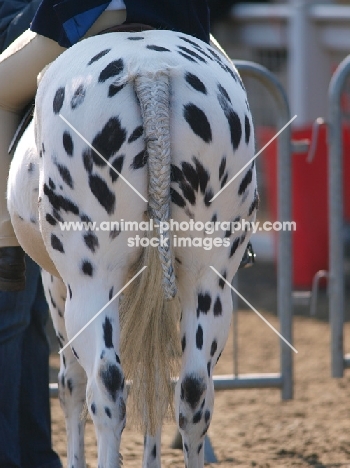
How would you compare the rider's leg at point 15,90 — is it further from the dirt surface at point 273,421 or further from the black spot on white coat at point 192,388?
the dirt surface at point 273,421

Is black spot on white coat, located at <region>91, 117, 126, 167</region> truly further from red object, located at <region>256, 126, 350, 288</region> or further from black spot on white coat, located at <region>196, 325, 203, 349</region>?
red object, located at <region>256, 126, 350, 288</region>

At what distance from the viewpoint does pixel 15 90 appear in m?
3.35

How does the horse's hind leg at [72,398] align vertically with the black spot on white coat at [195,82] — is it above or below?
below

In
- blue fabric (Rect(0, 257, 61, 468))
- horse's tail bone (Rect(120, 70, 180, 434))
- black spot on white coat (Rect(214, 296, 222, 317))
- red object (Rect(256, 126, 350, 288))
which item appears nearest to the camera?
horse's tail bone (Rect(120, 70, 180, 434))

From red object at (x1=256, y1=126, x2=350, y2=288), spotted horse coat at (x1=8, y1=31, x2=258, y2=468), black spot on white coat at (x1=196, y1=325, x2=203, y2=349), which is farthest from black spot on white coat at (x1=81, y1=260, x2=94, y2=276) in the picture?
red object at (x1=256, y1=126, x2=350, y2=288)

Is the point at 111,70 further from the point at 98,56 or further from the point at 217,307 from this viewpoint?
the point at 217,307

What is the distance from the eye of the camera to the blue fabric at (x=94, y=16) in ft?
9.93

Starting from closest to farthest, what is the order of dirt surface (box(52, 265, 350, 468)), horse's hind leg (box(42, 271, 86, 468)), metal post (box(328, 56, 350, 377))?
horse's hind leg (box(42, 271, 86, 468)) < dirt surface (box(52, 265, 350, 468)) < metal post (box(328, 56, 350, 377))

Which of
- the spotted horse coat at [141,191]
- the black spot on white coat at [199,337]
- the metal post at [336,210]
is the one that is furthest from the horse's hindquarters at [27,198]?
the metal post at [336,210]

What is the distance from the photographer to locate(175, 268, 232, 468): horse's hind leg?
2803 mm

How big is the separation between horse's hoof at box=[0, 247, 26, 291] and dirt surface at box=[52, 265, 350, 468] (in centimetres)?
116

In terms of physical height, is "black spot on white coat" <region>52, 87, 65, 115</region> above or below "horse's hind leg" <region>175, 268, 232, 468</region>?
above

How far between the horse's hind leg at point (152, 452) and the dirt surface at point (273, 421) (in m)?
0.76

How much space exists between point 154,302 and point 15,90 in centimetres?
105
